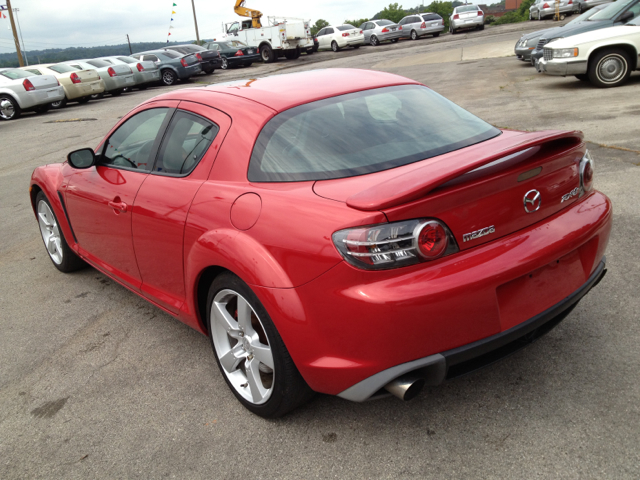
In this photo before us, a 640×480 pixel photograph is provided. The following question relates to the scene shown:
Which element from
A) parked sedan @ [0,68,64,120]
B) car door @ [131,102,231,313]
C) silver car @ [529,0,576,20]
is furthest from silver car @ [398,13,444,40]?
car door @ [131,102,231,313]

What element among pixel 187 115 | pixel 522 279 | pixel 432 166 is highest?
pixel 187 115

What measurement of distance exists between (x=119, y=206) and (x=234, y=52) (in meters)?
29.1

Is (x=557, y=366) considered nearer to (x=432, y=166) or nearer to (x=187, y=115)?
(x=432, y=166)

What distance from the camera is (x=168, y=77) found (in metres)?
24.7

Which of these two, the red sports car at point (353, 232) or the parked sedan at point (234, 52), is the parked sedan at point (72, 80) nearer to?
the parked sedan at point (234, 52)

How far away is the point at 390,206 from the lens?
209 cm

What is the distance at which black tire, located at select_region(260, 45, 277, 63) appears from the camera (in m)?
32.0

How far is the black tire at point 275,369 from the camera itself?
2.41 meters

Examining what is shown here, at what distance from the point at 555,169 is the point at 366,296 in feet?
3.48

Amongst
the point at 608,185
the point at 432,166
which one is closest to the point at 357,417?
the point at 432,166

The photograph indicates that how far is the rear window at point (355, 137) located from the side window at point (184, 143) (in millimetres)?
426

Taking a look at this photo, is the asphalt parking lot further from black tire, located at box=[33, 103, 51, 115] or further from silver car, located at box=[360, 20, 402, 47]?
silver car, located at box=[360, 20, 402, 47]

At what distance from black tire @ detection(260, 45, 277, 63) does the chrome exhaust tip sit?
1255 inches

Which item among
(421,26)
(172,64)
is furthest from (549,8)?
(172,64)
